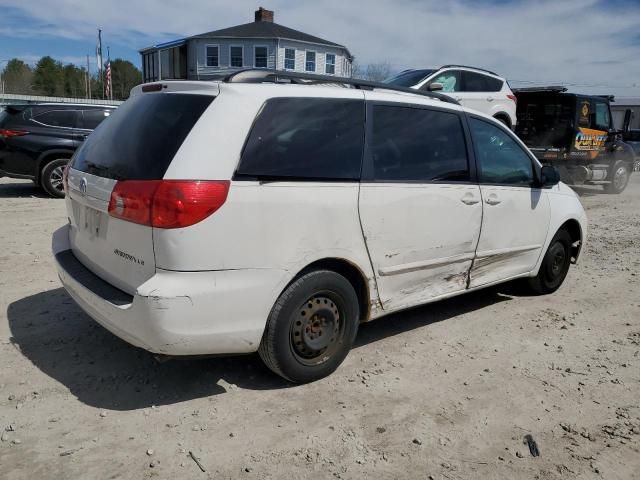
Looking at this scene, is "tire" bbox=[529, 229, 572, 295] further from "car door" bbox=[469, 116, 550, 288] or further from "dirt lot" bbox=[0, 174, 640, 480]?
"dirt lot" bbox=[0, 174, 640, 480]

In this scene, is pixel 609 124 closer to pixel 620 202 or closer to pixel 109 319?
pixel 620 202

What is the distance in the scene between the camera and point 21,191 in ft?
36.4

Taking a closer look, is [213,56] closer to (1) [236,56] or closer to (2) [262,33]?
(1) [236,56]

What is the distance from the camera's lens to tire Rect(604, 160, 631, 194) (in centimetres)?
1478

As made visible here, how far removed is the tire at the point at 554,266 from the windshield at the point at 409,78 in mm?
5339

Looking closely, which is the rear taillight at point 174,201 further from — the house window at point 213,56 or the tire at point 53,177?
the house window at point 213,56

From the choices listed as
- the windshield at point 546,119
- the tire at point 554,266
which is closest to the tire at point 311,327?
the tire at point 554,266

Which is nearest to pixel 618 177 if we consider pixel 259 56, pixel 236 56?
pixel 259 56

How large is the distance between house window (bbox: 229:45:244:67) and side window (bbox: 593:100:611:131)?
29.0 m

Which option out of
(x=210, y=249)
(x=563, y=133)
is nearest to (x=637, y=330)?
(x=210, y=249)

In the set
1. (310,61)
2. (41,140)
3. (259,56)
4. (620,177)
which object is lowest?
(620,177)

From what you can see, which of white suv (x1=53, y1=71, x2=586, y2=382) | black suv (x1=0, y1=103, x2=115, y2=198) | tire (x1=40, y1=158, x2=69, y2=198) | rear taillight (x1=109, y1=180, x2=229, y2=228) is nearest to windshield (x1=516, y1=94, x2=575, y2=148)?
white suv (x1=53, y1=71, x2=586, y2=382)

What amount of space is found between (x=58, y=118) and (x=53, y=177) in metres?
1.19

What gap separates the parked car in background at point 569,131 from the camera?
43.3ft
